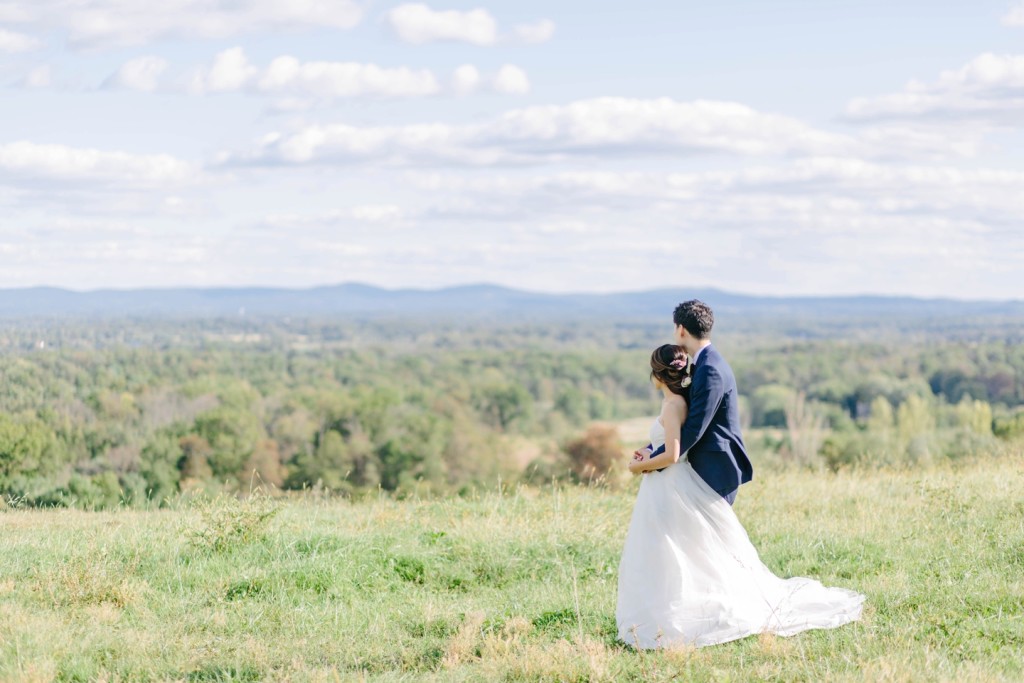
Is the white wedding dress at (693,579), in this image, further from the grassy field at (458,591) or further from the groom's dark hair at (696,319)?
the groom's dark hair at (696,319)

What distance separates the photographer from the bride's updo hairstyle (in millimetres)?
7184

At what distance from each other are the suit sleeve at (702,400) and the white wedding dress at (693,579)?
302mm

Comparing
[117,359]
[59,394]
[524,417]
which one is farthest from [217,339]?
[59,394]

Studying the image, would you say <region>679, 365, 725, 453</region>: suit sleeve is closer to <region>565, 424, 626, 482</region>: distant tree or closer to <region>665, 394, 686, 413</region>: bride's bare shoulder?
<region>665, 394, 686, 413</region>: bride's bare shoulder

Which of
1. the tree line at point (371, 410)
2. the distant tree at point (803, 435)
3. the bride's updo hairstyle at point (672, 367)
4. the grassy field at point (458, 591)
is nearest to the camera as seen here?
the grassy field at point (458, 591)

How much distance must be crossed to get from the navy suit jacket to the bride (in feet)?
0.30

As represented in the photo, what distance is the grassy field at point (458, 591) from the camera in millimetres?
6574

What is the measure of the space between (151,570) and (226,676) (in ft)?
9.24

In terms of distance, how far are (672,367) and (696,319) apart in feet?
1.28

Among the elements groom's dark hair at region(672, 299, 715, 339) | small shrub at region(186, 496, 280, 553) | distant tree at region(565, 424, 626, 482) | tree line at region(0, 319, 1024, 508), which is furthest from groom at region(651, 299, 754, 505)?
distant tree at region(565, 424, 626, 482)

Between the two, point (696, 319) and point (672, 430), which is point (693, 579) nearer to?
point (672, 430)

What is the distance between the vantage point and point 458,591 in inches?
357

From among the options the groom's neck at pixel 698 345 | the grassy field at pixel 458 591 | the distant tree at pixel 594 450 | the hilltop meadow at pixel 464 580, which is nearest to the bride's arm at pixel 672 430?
the groom's neck at pixel 698 345

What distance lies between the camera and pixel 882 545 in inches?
386
